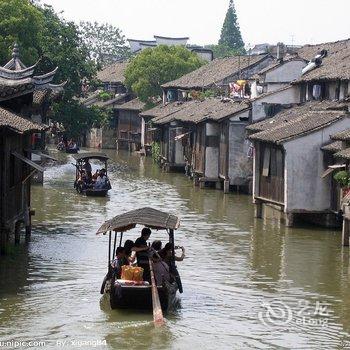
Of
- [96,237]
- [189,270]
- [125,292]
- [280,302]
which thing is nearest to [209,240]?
[96,237]

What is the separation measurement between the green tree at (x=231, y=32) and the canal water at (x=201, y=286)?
350 ft

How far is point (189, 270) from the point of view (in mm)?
28906

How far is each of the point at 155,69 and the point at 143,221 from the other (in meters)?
58.1

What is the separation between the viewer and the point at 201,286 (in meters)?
26.5

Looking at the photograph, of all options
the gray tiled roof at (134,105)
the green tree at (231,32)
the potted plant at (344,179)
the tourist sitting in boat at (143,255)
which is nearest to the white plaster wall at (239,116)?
the potted plant at (344,179)

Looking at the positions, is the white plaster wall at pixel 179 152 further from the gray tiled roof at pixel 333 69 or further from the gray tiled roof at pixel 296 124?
the gray tiled roof at pixel 296 124

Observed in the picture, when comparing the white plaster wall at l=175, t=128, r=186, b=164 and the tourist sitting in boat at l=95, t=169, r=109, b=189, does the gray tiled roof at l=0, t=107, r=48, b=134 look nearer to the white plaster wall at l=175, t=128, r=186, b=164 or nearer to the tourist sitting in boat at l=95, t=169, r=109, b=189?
the tourist sitting in boat at l=95, t=169, r=109, b=189

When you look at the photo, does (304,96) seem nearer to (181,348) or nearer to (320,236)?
(320,236)

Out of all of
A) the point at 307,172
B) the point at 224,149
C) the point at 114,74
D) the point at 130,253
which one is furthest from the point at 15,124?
the point at 114,74

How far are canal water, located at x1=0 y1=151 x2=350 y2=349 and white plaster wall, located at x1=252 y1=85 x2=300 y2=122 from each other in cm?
628

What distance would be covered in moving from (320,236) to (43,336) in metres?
16.6

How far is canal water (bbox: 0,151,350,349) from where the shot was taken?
21.1 meters

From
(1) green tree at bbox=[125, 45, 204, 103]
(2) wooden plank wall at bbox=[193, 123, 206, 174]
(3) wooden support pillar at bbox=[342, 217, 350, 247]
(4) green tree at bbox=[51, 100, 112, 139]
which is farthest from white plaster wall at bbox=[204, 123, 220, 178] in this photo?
(1) green tree at bbox=[125, 45, 204, 103]

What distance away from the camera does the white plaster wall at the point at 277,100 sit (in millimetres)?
49200
